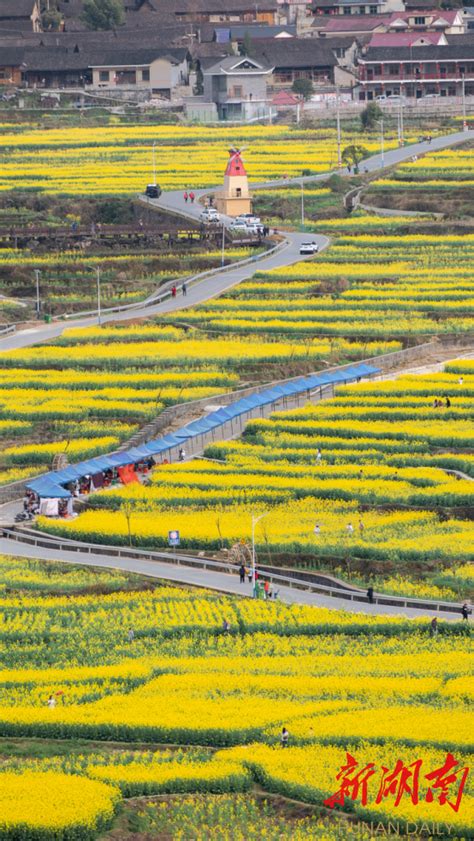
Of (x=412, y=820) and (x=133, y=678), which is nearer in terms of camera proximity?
(x=412, y=820)

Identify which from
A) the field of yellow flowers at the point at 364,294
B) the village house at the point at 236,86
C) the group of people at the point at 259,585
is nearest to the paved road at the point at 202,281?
the field of yellow flowers at the point at 364,294

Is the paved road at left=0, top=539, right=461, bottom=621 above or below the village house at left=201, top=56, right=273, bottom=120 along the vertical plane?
below

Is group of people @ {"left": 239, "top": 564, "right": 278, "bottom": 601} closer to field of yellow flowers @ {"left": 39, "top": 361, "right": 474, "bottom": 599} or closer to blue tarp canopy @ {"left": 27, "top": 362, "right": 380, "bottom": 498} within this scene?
field of yellow flowers @ {"left": 39, "top": 361, "right": 474, "bottom": 599}

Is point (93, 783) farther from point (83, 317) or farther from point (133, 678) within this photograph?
point (83, 317)

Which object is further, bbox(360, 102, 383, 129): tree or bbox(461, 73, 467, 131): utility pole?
bbox(461, 73, 467, 131): utility pole

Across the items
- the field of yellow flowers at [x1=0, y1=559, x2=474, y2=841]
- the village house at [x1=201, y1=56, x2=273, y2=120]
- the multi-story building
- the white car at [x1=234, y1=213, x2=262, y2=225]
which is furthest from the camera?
the multi-story building

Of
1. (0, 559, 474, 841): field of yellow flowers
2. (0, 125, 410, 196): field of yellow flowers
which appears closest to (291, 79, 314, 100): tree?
(0, 125, 410, 196): field of yellow flowers

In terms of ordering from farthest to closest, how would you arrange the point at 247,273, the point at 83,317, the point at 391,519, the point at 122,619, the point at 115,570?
the point at 247,273
the point at 83,317
the point at 391,519
the point at 115,570
the point at 122,619

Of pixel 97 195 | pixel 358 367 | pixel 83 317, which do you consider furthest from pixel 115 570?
pixel 97 195
